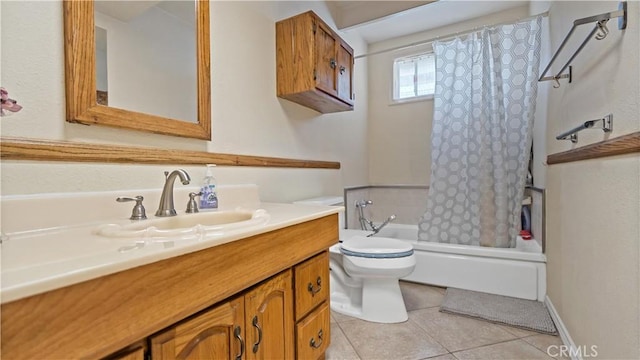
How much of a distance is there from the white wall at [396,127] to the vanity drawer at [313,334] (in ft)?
7.40

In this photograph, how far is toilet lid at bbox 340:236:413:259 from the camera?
1650 mm

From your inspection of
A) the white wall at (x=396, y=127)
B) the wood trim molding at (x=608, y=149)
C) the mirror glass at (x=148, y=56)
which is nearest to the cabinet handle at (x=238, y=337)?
the mirror glass at (x=148, y=56)

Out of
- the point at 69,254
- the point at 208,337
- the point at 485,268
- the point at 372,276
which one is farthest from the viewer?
the point at 485,268

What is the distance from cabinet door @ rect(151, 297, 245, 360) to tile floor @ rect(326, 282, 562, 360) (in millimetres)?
834

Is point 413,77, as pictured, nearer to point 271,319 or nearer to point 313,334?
point 313,334

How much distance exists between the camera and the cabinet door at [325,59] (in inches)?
68.4

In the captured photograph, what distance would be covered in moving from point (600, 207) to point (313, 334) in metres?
1.22

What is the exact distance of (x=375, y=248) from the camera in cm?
178

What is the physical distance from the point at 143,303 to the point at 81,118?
2.28ft

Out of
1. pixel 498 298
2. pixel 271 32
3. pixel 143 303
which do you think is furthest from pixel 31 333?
pixel 498 298

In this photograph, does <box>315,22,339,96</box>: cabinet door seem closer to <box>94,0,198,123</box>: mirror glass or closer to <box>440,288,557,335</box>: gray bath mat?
<box>94,0,198,123</box>: mirror glass

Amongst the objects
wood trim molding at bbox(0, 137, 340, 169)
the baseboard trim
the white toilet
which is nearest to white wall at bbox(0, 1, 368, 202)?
wood trim molding at bbox(0, 137, 340, 169)

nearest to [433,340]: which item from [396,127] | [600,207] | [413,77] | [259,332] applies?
[600,207]

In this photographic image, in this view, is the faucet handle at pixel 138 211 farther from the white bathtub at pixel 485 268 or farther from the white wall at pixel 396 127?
the white wall at pixel 396 127
